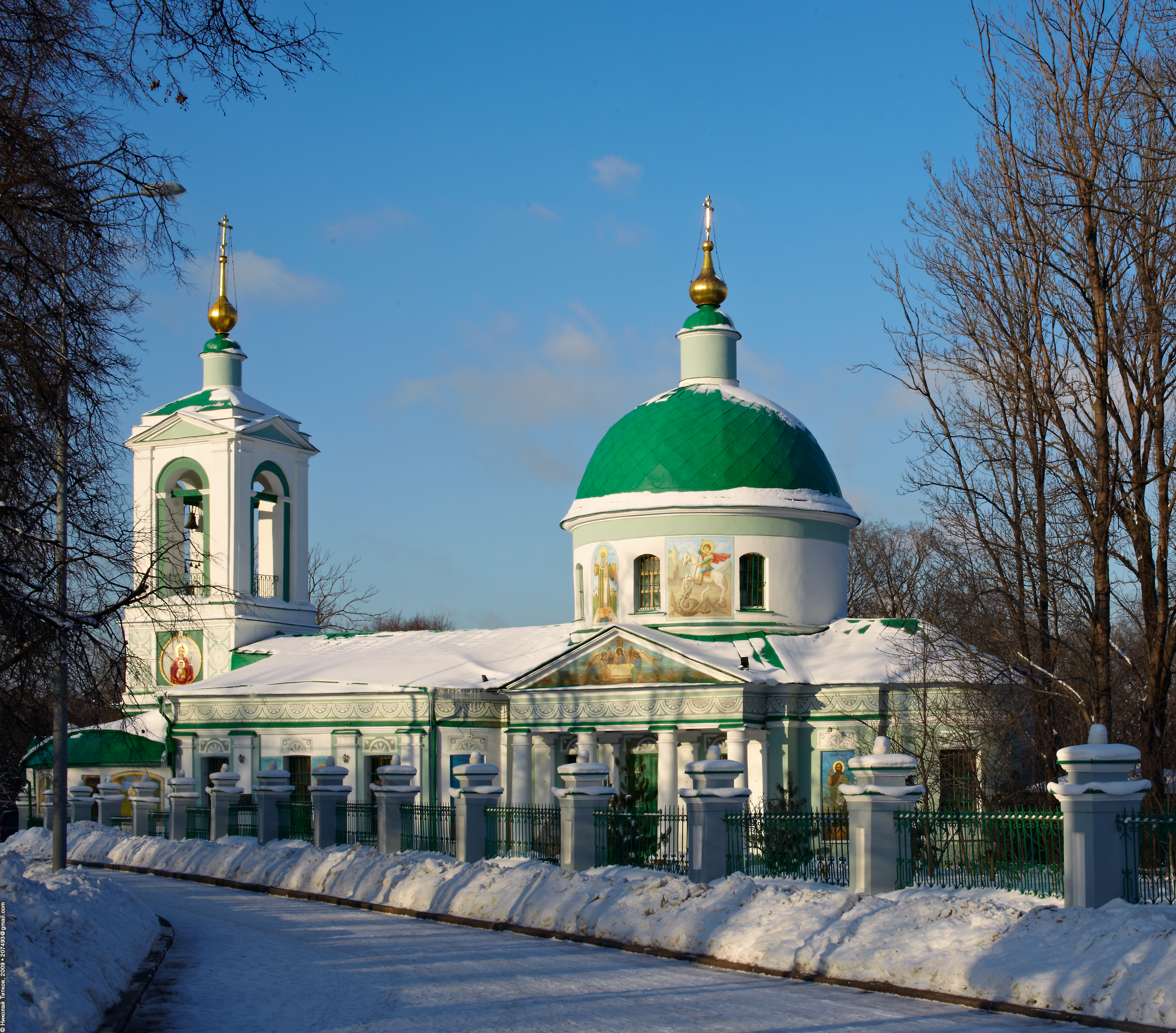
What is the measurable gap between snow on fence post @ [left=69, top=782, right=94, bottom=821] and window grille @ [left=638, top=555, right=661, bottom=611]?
1212 centimetres

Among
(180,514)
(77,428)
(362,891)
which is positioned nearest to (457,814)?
(362,891)

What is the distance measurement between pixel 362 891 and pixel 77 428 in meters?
10.2

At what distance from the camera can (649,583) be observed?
3095 centimetres

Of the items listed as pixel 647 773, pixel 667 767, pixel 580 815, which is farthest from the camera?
pixel 647 773

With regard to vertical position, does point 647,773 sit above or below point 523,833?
below

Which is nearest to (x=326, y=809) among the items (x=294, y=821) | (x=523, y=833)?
(x=294, y=821)

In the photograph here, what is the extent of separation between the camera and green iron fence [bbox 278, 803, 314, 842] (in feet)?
80.7

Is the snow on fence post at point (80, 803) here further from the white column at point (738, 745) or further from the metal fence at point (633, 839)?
the metal fence at point (633, 839)

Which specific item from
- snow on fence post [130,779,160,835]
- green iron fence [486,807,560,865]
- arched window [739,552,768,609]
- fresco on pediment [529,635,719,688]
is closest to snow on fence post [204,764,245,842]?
snow on fence post [130,779,160,835]

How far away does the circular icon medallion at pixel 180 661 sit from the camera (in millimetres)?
34875

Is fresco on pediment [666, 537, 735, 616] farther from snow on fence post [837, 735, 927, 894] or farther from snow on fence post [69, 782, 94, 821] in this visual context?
snow on fence post [837, 735, 927, 894]

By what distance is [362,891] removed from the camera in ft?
64.5

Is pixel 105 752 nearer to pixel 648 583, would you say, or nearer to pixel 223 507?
pixel 223 507

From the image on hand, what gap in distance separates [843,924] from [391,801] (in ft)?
33.0
